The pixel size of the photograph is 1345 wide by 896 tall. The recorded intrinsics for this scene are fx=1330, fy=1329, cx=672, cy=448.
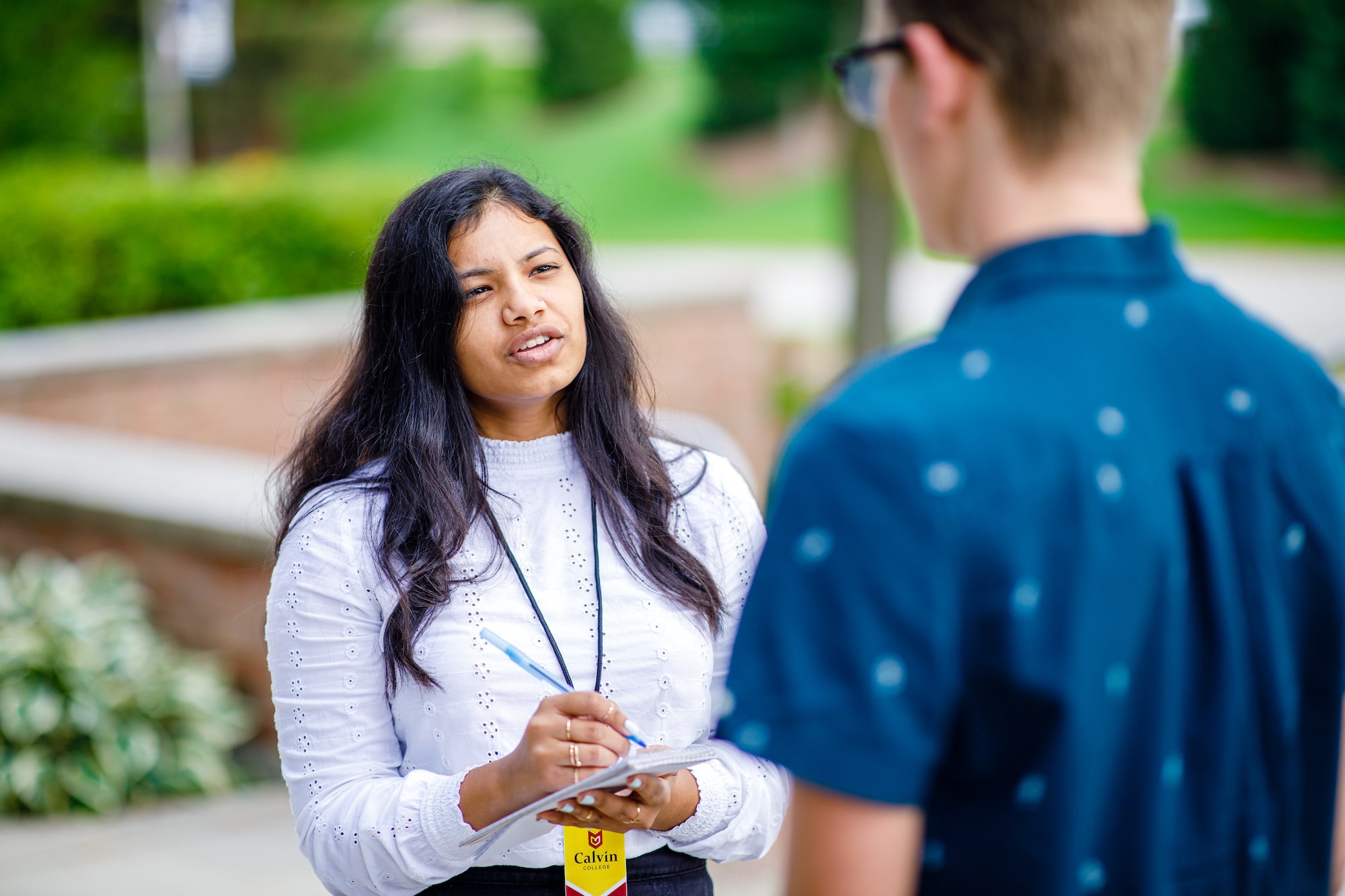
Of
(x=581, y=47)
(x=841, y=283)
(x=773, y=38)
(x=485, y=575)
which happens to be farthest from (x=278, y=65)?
(x=485, y=575)

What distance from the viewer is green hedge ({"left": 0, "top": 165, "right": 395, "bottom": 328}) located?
955 cm

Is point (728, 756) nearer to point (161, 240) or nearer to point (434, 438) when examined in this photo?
point (434, 438)

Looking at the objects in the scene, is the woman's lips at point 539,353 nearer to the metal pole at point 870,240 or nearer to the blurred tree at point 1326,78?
the metal pole at point 870,240

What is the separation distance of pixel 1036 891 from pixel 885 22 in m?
0.70

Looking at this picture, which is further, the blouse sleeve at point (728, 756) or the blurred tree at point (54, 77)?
the blurred tree at point (54, 77)

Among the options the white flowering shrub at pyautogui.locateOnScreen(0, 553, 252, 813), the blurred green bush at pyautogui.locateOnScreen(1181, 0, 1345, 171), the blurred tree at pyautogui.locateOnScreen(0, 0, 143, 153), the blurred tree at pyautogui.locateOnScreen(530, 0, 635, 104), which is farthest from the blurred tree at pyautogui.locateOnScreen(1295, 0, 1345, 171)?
the blurred tree at pyautogui.locateOnScreen(530, 0, 635, 104)

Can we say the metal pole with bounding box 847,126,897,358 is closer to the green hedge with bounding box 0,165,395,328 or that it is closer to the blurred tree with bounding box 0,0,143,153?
the green hedge with bounding box 0,165,395,328

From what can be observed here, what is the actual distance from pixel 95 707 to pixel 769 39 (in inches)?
565

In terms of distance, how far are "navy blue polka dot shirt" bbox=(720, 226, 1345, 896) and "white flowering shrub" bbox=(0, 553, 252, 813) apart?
4.18 m

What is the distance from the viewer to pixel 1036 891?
102 centimetres

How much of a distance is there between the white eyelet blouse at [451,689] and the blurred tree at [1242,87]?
1910 cm

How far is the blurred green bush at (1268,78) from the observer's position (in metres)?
10.9

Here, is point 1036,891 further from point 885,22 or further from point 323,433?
point 323,433

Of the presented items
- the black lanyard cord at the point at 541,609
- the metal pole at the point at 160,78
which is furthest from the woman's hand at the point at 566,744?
the metal pole at the point at 160,78
